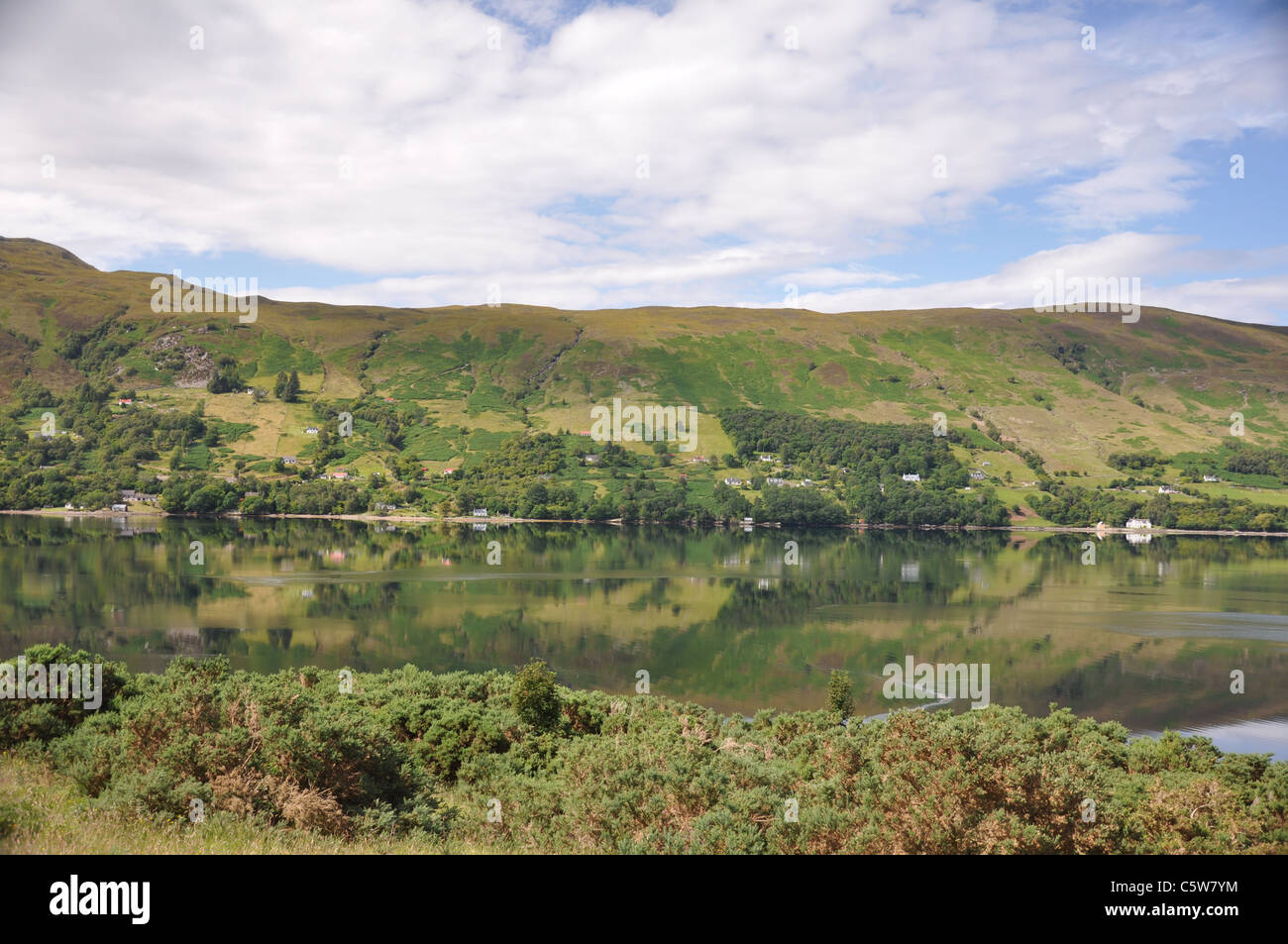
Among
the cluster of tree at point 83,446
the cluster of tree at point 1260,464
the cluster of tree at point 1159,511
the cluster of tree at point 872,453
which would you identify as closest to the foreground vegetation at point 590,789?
the cluster of tree at point 83,446

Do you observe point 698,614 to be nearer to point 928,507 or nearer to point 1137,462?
point 928,507

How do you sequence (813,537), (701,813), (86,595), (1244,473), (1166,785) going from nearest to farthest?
(701,813)
(1166,785)
(86,595)
(813,537)
(1244,473)

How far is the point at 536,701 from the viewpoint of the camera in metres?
24.1

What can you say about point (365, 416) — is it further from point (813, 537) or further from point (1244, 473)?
point (1244, 473)

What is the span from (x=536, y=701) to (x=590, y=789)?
958 cm

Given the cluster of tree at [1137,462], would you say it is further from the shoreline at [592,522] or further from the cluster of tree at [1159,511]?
the shoreline at [592,522]

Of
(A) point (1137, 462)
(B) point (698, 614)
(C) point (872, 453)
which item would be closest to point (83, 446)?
(B) point (698, 614)

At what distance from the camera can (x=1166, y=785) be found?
1636 centimetres

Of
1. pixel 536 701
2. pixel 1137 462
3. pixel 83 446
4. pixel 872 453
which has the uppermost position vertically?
pixel 872 453

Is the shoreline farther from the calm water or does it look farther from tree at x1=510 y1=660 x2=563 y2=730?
tree at x1=510 y1=660 x2=563 y2=730

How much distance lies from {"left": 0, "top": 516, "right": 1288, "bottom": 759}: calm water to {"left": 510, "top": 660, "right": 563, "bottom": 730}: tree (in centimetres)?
1767
